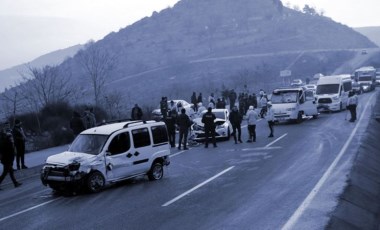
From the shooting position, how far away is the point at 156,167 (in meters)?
15.8

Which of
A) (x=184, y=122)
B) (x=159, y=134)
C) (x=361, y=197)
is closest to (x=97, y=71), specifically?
(x=184, y=122)

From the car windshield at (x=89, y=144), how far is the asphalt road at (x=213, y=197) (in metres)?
1.25

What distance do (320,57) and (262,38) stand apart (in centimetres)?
4722

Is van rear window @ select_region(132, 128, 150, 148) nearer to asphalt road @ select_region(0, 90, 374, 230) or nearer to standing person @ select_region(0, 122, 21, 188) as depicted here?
asphalt road @ select_region(0, 90, 374, 230)

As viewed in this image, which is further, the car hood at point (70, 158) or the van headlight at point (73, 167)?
the car hood at point (70, 158)

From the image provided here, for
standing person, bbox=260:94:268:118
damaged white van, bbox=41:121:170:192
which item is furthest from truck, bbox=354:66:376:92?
damaged white van, bbox=41:121:170:192

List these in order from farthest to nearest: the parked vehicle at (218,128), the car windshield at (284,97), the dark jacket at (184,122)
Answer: the car windshield at (284,97)
the parked vehicle at (218,128)
the dark jacket at (184,122)

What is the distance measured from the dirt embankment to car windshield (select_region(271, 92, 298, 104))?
11670mm

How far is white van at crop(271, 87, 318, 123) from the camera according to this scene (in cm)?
3080

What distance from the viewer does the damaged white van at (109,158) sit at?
44.1 feet

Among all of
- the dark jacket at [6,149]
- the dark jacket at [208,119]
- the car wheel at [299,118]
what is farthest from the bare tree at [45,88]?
the dark jacket at [6,149]

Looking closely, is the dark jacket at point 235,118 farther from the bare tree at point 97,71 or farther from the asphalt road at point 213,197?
the bare tree at point 97,71

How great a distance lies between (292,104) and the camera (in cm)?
3112

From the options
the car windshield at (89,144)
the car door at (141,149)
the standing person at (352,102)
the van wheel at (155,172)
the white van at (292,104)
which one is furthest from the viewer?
the white van at (292,104)
